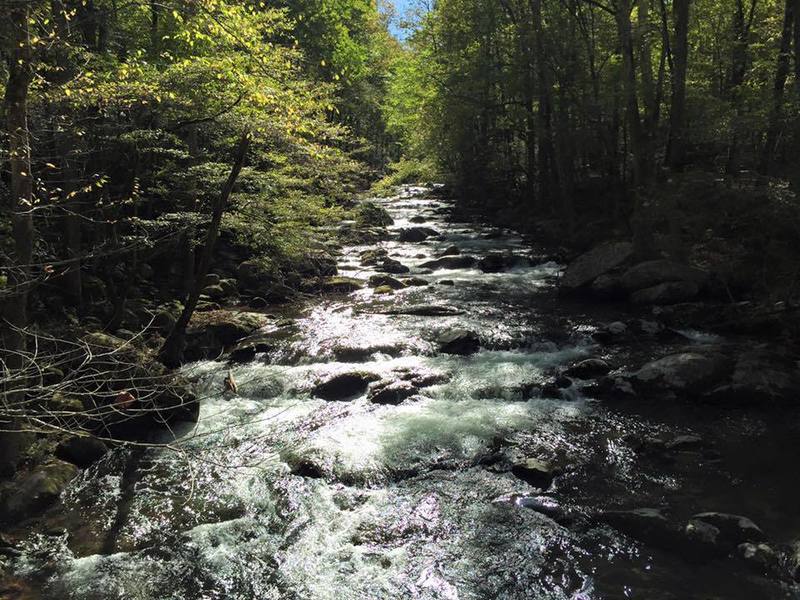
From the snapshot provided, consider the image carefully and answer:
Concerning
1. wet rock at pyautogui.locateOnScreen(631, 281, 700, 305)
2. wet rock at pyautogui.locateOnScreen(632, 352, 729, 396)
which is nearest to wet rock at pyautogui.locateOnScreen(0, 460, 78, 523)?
wet rock at pyautogui.locateOnScreen(632, 352, 729, 396)

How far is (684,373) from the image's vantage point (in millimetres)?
9961

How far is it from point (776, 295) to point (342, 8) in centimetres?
3310

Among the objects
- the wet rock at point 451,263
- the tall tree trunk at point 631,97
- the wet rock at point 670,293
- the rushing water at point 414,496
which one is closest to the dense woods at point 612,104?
the tall tree trunk at point 631,97

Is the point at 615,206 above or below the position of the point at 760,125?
below

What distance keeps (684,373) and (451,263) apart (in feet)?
39.5

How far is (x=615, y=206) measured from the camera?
23141 millimetres

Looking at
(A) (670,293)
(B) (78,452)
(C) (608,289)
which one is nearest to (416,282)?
(C) (608,289)

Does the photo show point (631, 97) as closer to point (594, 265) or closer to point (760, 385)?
point (594, 265)

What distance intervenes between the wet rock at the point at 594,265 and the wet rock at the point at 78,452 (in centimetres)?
1242

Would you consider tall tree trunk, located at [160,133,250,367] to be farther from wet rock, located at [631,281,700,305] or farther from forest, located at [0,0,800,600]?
wet rock, located at [631,281,700,305]

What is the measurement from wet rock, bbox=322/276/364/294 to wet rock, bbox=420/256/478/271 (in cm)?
358

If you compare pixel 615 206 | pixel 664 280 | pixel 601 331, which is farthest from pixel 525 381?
pixel 615 206

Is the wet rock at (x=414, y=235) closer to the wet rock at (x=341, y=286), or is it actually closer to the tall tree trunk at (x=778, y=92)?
the wet rock at (x=341, y=286)

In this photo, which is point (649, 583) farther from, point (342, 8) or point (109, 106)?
point (342, 8)
